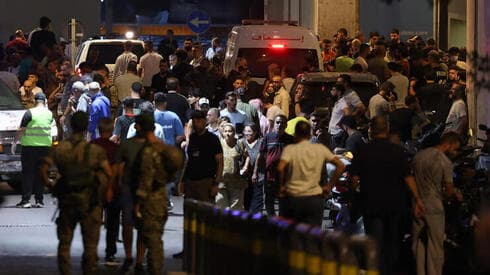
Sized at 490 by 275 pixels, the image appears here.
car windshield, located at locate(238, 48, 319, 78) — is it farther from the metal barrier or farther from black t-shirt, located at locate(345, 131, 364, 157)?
the metal barrier

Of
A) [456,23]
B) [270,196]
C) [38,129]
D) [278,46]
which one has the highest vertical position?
[456,23]

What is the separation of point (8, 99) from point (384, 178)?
1160 centimetres

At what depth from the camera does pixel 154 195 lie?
15.0 metres

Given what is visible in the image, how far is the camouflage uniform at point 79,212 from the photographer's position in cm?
1456

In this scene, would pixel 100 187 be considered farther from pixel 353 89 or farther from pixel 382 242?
pixel 353 89

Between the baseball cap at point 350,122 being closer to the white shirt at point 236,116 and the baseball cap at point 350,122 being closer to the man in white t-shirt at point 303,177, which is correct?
the white shirt at point 236,116

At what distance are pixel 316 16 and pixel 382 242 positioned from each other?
2561 centimetres

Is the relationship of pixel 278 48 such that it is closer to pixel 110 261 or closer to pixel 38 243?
pixel 38 243

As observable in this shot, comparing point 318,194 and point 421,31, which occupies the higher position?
point 421,31

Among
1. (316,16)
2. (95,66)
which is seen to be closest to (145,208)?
(95,66)

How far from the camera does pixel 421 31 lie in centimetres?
4191

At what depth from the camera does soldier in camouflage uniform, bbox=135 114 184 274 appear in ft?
49.1

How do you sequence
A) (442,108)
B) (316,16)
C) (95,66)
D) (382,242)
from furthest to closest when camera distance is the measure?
(316,16) → (95,66) → (442,108) → (382,242)

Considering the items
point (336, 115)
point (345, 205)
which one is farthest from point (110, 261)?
Result: point (336, 115)
